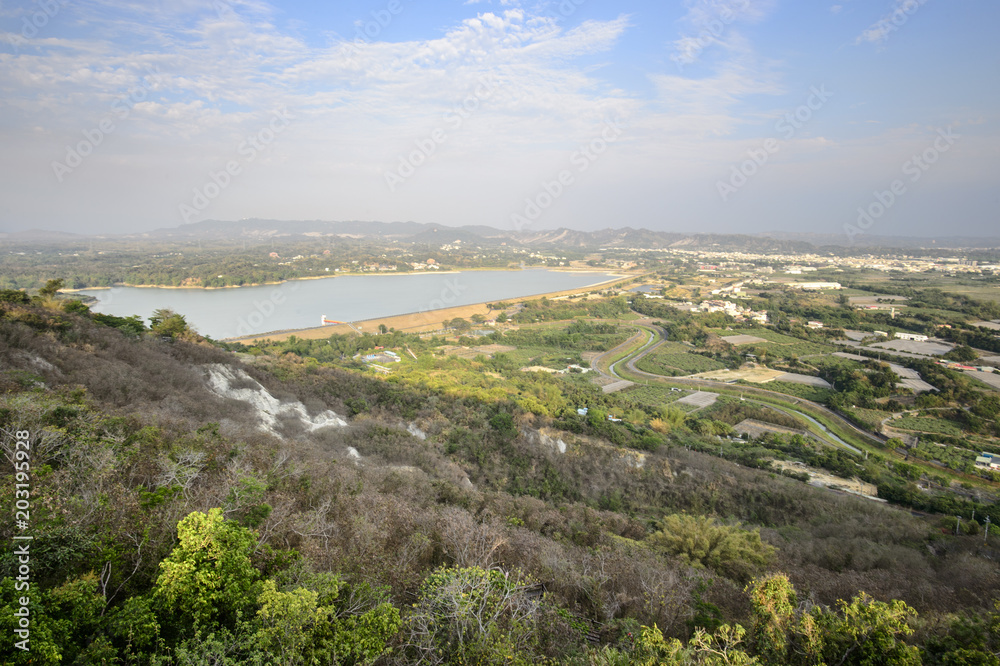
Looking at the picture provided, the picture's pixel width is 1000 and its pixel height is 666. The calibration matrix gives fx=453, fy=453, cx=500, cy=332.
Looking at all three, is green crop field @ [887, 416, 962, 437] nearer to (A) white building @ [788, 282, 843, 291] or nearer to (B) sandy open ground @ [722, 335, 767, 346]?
(B) sandy open ground @ [722, 335, 767, 346]

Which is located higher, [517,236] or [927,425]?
[517,236]

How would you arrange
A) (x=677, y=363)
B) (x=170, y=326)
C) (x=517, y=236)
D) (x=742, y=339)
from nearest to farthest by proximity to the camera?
(x=170, y=326) < (x=677, y=363) < (x=742, y=339) < (x=517, y=236)

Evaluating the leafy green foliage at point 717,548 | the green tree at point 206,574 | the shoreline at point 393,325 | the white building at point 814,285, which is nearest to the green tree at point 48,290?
the shoreline at point 393,325

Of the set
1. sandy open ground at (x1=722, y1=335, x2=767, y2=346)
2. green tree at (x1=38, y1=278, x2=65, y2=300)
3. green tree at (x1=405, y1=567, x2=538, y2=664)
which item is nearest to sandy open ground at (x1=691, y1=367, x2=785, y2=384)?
sandy open ground at (x1=722, y1=335, x2=767, y2=346)

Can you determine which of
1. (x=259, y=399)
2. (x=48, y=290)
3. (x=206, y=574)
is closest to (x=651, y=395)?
(x=259, y=399)

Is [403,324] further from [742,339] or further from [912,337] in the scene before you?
[912,337]

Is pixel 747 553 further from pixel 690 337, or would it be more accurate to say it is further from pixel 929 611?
pixel 690 337
